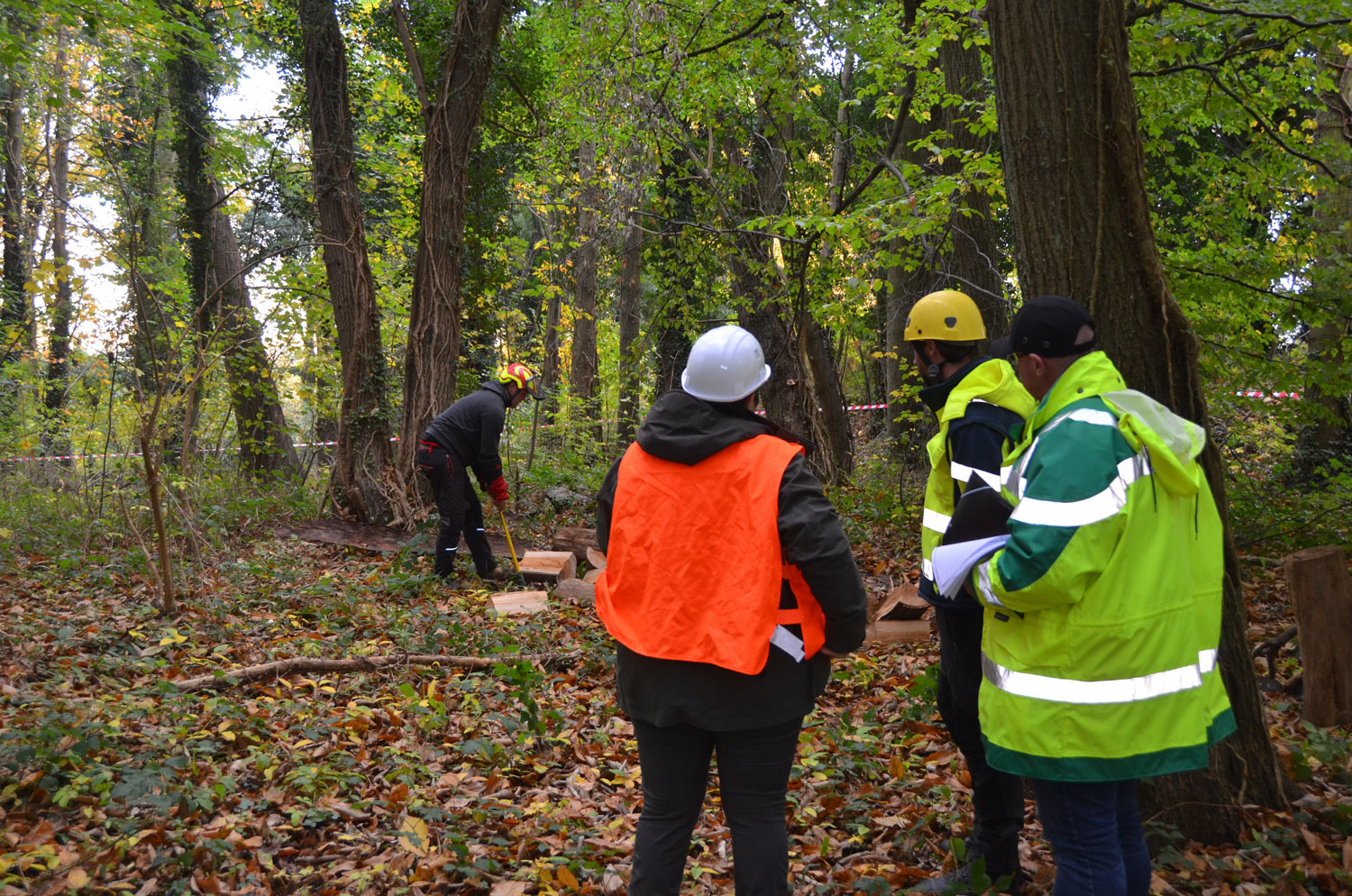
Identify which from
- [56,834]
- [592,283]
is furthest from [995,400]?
[592,283]

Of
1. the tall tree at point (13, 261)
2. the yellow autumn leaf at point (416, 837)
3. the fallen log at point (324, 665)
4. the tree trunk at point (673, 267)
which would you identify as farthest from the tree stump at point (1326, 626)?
the tall tree at point (13, 261)

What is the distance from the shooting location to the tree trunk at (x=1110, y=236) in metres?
3.36

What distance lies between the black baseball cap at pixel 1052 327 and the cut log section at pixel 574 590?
5.86 meters

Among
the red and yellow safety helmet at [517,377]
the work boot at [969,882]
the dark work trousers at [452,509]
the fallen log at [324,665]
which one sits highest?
the red and yellow safety helmet at [517,377]

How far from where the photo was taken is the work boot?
2.98m

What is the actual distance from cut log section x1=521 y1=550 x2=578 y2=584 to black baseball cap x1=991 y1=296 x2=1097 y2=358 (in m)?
6.21

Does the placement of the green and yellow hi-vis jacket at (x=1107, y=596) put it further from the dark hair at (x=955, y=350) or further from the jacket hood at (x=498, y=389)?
the jacket hood at (x=498, y=389)

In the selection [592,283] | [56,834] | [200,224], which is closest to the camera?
[56,834]

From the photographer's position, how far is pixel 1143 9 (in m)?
4.60

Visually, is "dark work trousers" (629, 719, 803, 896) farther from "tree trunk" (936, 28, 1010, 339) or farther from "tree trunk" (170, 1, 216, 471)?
"tree trunk" (170, 1, 216, 471)

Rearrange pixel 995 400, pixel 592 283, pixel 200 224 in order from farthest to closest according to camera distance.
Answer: pixel 592 283 → pixel 200 224 → pixel 995 400

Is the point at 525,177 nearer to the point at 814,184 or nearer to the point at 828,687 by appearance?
the point at 814,184

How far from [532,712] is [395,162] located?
15.4 m

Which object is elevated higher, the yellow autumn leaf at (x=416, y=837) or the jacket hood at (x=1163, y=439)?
the jacket hood at (x=1163, y=439)
